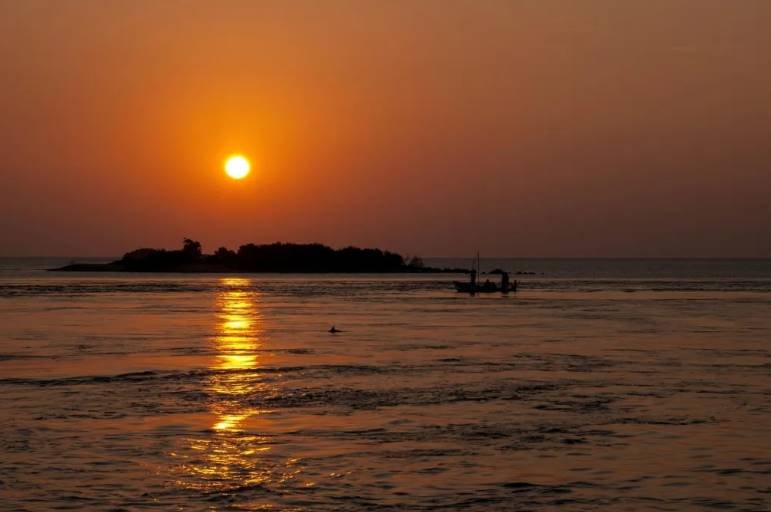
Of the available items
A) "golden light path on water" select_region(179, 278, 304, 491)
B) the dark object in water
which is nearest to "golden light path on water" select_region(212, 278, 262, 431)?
"golden light path on water" select_region(179, 278, 304, 491)

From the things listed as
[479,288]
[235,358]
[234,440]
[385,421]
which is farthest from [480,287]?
[234,440]

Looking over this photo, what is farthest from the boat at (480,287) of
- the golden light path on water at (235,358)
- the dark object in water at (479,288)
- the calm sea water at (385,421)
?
the calm sea water at (385,421)

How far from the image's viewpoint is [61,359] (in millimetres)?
38594

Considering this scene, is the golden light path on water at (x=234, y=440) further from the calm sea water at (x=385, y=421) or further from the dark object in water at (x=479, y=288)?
the dark object in water at (x=479, y=288)

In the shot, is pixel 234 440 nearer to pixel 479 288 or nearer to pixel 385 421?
pixel 385 421

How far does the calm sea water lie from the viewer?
17.6 m

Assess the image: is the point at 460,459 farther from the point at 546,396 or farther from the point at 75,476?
the point at 546,396

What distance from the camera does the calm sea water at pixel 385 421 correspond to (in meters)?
17.6

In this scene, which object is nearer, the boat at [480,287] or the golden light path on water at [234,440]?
the golden light path on water at [234,440]

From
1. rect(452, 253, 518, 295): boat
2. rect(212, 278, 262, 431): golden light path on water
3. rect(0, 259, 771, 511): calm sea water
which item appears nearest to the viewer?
rect(0, 259, 771, 511): calm sea water

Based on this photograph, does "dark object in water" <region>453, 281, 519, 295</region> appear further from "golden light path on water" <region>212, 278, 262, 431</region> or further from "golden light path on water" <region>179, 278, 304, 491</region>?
"golden light path on water" <region>179, 278, 304, 491</region>

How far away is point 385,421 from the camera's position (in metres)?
24.3

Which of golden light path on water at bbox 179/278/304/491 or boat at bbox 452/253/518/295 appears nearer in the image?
golden light path on water at bbox 179/278/304/491

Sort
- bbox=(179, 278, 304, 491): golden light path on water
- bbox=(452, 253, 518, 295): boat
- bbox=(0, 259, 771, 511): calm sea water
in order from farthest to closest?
bbox=(452, 253, 518, 295): boat → bbox=(179, 278, 304, 491): golden light path on water → bbox=(0, 259, 771, 511): calm sea water
